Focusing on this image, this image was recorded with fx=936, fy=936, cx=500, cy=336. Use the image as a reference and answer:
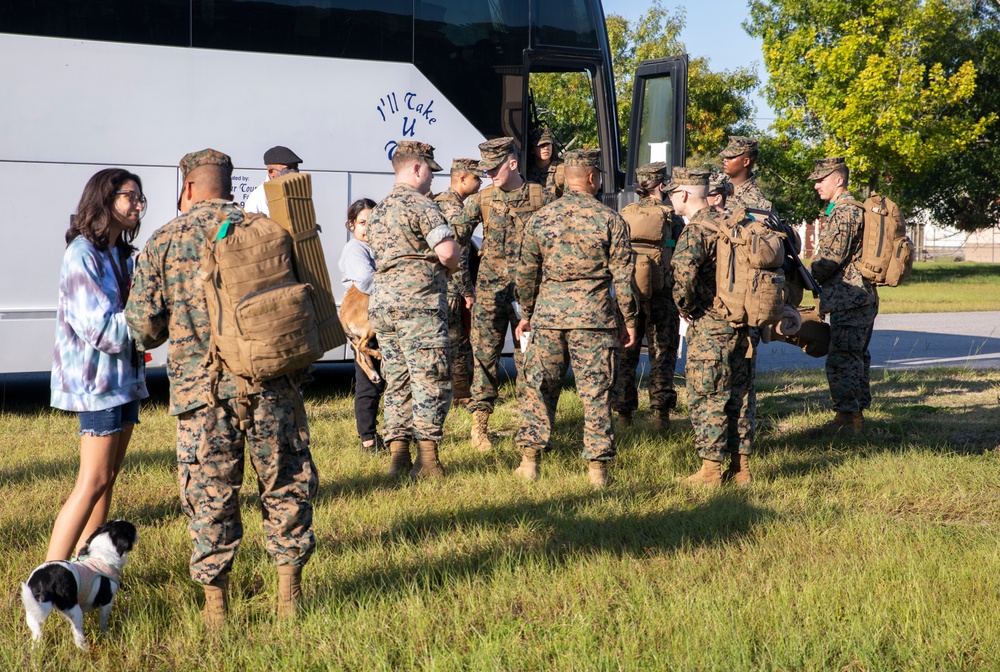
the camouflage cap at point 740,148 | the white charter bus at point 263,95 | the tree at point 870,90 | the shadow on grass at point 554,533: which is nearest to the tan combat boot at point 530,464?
the shadow on grass at point 554,533

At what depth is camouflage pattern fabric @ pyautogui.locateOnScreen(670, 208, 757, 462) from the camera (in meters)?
5.68

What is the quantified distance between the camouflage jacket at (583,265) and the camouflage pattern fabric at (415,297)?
2.16 ft

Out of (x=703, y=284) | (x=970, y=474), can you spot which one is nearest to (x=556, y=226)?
(x=703, y=284)

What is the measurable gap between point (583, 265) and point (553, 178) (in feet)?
7.98

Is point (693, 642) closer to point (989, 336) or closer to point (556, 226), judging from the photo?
point (556, 226)

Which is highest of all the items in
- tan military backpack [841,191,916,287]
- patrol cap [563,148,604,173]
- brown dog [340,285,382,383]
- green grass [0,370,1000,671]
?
patrol cap [563,148,604,173]

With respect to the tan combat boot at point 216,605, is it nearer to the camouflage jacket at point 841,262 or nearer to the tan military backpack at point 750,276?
the tan military backpack at point 750,276

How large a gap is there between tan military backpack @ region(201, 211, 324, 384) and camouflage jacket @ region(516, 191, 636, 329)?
8.16ft

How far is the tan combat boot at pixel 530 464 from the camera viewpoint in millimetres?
5891

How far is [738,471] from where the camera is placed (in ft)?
19.8

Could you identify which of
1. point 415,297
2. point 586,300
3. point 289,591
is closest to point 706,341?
point 586,300

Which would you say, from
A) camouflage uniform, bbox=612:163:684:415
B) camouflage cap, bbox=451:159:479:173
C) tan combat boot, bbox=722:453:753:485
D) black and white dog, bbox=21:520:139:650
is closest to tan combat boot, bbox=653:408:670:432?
camouflage uniform, bbox=612:163:684:415

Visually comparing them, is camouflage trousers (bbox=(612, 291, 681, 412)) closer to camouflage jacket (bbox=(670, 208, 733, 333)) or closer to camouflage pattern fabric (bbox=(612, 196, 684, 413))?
camouflage pattern fabric (bbox=(612, 196, 684, 413))

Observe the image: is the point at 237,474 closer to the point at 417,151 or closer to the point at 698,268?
the point at 417,151
